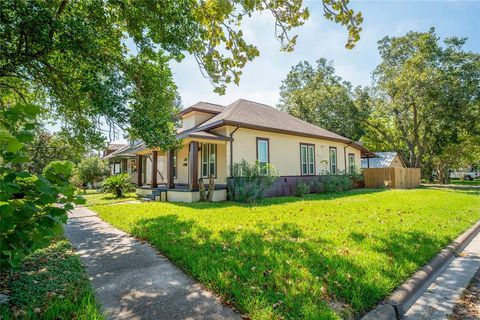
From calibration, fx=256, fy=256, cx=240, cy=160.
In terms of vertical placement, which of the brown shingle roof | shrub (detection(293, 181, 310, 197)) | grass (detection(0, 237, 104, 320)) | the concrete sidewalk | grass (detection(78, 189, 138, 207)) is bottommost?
the concrete sidewalk

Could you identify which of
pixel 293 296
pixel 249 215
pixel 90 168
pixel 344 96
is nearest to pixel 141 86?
pixel 249 215

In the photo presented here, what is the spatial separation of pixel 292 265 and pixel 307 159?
44.6ft

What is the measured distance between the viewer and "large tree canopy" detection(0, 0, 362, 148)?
5.28 m

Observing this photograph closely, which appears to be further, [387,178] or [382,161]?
[382,161]

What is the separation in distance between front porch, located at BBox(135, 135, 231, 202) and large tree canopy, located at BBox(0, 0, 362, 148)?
9.91ft

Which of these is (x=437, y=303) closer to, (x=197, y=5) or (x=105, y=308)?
(x=105, y=308)

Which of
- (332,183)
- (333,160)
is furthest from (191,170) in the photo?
(333,160)

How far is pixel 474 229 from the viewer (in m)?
6.50

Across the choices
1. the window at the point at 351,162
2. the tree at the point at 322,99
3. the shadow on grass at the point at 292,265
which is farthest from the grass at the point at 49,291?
the tree at the point at 322,99

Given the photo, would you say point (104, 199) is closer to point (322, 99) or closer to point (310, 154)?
point (310, 154)

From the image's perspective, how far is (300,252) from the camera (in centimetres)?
428

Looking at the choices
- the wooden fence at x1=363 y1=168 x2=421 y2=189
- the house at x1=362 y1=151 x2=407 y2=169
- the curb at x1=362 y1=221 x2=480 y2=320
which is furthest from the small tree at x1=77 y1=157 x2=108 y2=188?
the house at x1=362 y1=151 x2=407 y2=169

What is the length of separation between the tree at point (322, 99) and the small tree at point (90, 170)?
72.8ft

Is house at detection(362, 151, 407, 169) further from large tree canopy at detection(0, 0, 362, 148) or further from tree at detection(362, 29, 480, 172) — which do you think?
large tree canopy at detection(0, 0, 362, 148)
